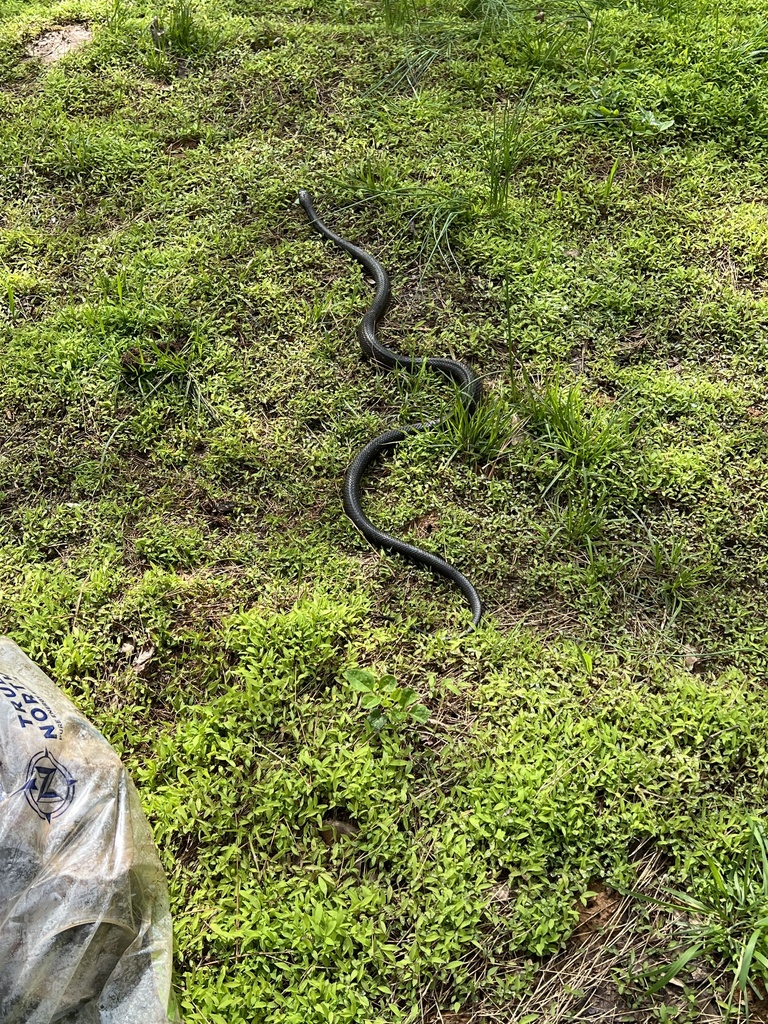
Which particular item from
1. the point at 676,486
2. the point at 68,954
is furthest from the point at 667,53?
the point at 68,954

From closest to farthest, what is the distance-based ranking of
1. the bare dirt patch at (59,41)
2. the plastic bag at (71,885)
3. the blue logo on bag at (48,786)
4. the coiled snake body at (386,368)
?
the plastic bag at (71,885), the blue logo on bag at (48,786), the coiled snake body at (386,368), the bare dirt patch at (59,41)

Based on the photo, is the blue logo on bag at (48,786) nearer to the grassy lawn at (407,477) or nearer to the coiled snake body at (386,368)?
the grassy lawn at (407,477)

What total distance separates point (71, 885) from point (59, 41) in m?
5.70

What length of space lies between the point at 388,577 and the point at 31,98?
4179mm

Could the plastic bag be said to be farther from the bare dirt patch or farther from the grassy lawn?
the bare dirt patch

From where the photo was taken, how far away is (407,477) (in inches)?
137

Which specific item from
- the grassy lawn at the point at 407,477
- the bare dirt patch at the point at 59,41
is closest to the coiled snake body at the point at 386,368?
the grassy lawn at the point at 407,477

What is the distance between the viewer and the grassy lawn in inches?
95.9

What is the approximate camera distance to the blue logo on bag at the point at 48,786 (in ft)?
7.06

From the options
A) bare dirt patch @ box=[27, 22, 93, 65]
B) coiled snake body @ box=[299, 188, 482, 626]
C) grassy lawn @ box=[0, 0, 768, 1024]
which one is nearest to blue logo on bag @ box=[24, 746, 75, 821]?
grassy lawn @ box=[0, 0, 768, 1024]

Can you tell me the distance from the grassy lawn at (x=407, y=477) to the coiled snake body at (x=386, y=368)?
0.07m

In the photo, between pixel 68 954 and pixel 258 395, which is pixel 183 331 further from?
pixel 68 954

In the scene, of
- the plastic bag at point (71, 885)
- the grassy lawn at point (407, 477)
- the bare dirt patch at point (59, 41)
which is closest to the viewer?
the plastic bag at point (71, 885)

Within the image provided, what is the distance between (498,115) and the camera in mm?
4863
